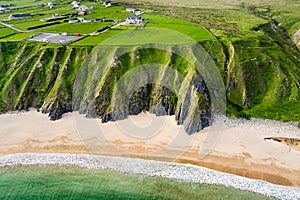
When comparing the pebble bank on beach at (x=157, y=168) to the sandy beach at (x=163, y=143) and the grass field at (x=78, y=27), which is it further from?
the grass field at (x=78, y=27)

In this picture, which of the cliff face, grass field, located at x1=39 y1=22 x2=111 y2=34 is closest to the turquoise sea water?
the cliff face

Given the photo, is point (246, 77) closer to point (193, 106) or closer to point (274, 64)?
point (274, 64)

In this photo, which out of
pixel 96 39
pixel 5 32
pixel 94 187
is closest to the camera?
pixel 94 187

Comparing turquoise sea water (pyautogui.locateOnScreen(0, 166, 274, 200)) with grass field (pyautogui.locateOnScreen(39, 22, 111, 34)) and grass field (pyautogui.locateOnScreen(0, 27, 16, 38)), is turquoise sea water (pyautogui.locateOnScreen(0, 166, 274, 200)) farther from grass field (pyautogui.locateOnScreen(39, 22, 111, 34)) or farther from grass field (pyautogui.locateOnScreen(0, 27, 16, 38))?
grass field (pyautogui.locateOnScreen(39, 22, 111, 34))

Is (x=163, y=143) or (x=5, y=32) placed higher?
(x=5, y=32)

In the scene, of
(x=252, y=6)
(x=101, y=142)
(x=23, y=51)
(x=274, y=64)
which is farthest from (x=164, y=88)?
(x=252, y=6)

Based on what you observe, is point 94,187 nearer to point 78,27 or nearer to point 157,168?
point 157,168

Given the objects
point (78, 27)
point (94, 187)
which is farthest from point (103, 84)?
point (78, 27)
